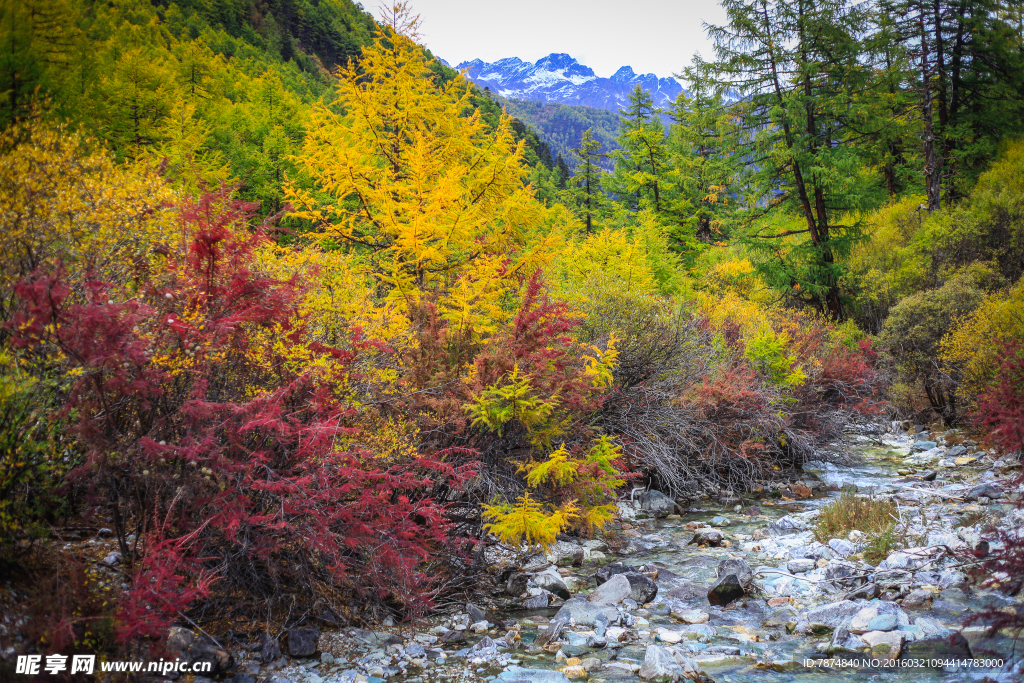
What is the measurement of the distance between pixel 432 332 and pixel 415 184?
264 cm

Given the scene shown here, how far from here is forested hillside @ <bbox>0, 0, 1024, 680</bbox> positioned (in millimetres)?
3703

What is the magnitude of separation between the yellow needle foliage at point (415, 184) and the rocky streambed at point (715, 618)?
3.67 meters

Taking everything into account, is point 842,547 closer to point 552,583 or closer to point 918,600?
point 918,600

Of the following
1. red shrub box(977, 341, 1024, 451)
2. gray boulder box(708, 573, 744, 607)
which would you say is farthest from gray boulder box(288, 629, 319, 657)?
red shrub box(977, 341, 1024, 451)

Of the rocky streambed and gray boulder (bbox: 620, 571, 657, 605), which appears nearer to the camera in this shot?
the rocky streambed

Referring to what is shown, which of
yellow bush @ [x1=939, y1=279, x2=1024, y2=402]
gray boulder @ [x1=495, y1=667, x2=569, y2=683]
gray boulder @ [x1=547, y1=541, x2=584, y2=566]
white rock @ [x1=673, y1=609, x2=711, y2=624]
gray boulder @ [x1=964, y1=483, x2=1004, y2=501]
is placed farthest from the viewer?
yellow bush @ [x1=939, y1=279, x2=1024, y2=402]

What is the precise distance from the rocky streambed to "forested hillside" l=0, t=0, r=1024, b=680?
19cm

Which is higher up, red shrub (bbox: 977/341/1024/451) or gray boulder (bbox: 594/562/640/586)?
red shrub (bbox: 977/341/1024/451)

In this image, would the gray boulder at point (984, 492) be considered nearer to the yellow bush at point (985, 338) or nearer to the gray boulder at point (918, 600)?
the yellow bush at point (985, 338)

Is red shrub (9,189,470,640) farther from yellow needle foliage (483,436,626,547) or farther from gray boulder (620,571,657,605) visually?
gray boulder (620,571,657,605)

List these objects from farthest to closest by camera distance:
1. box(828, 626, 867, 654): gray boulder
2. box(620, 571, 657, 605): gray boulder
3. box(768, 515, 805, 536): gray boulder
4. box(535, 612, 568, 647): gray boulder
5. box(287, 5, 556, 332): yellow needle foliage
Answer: box(287, 5, 556, 332): yellow needle foliage, box(768, 515, 805, 536): gray boulder, box(620, 571, 657, 605): gray boulder, box(535, 612, 568, 647): gray boulder, box(828, 626, 867, 654): gray boulder

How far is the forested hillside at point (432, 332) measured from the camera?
370cm

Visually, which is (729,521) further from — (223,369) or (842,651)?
(223,369)

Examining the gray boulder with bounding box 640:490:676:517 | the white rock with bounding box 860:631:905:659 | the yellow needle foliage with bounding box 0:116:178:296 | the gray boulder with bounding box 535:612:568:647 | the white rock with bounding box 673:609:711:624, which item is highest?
the yellow needle foliage with bounding box 0:116:178:296
